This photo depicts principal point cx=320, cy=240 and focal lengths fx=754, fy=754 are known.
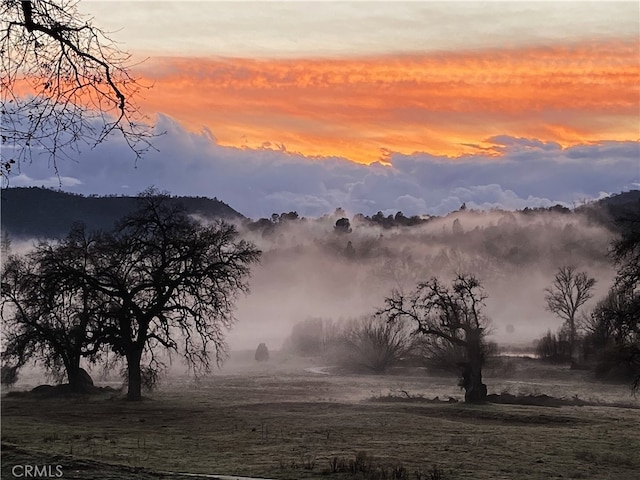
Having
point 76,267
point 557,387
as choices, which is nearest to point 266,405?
point 76,267

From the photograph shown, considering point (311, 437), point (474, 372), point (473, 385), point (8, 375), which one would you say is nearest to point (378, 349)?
point (474, 372)

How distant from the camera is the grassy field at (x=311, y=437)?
20328mm

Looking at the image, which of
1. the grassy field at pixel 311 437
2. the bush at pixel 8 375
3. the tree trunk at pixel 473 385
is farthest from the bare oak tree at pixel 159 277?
the tree trunk at pixel 473 385

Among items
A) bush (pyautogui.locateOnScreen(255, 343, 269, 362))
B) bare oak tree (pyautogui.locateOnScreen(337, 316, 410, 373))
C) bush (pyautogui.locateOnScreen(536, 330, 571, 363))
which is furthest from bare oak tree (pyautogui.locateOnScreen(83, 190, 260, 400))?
bush (pyautogui.locateOnScreen(255, 343, 269, 362))

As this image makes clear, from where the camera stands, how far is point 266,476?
742 inches

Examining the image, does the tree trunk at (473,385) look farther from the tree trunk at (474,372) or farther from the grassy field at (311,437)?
the grassy field at (311,437)

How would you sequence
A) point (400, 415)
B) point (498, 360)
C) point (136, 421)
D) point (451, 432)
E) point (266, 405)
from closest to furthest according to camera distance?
point (451, 432) → point (136, 421) → point (400, 415) → point (266, 405) → point (498, 360)

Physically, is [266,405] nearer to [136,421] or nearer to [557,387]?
[136,421]

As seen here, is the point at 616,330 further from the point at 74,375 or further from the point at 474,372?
the point at 74,375

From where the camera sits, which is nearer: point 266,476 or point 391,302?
point 266,476

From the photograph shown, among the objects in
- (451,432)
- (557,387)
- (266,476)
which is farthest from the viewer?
(557,387)

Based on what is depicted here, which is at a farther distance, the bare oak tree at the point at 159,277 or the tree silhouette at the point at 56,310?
the bare oak tree at the point at 159,277

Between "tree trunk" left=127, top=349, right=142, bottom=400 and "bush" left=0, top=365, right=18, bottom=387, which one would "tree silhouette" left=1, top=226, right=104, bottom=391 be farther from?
"tree trunk" left=127, top=349, right=142, bottom=400

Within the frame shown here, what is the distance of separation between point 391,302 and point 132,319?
17.2m
